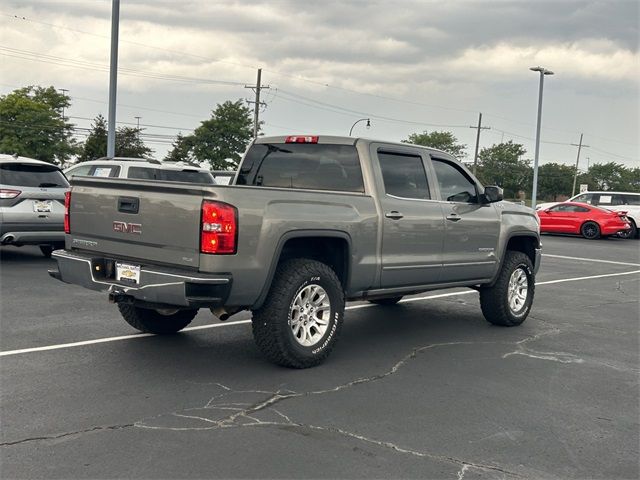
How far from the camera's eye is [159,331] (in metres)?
6.76

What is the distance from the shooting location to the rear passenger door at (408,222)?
6402 mm

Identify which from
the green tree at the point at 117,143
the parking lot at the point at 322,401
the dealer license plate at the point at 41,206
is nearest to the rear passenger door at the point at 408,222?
the parking lot at the point at 322,401

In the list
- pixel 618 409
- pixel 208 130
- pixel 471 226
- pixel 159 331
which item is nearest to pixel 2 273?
pixel 159 331

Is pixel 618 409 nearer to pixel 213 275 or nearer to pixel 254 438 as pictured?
pixel 254 438

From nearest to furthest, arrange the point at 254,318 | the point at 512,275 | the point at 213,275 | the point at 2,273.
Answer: the point at 213,275 < the point at 254,318 < the point at 512,275 < the point at 2,273

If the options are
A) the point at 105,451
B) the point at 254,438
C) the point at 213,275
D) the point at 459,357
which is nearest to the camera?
the point at 105,451

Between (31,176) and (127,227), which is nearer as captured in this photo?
(127,227)

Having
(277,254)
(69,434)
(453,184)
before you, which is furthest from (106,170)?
(69,434)

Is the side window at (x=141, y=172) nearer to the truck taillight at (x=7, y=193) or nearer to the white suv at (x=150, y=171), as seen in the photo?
the white suv at (x=150, y=171)

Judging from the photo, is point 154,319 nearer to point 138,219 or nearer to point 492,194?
point 138,219

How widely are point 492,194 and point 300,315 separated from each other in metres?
3.00

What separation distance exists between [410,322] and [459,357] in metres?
1.67

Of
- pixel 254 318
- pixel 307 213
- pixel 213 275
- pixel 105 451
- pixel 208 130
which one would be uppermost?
pixel 208 130

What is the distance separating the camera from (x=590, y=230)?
26609mm
